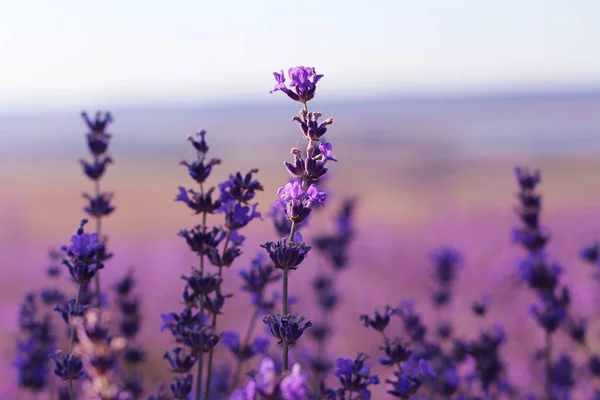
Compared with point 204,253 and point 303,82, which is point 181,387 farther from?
point 303,82

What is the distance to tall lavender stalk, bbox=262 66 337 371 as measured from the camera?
1.67m

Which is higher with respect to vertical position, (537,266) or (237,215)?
(237,215)

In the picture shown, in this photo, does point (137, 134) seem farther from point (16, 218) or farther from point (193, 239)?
A: point (193, 239)

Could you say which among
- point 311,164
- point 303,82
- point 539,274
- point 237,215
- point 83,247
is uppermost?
point 303,82

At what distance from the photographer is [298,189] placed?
1.74 meters

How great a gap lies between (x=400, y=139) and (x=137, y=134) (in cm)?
4294

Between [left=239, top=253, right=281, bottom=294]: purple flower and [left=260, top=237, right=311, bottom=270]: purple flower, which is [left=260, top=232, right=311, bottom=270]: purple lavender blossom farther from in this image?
[left=239, top=253, right=281, bottom=294]: purple flower

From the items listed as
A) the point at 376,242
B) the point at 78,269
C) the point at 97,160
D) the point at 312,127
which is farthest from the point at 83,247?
the point at 376,242

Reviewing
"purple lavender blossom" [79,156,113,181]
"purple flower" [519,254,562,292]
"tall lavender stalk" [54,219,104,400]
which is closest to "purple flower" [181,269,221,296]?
"tall lavender stalk" [54,219,104,400]

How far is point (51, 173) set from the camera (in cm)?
3881

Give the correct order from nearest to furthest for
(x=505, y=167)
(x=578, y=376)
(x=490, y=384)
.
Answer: (x=490, y=384) → (x=578, y=376) → (x=505, y=167)

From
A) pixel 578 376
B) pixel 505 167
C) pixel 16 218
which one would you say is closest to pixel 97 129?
pixel 578 376

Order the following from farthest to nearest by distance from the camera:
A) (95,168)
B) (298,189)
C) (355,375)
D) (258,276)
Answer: (95,168) < (258,276) < (355,375) < (298,189)

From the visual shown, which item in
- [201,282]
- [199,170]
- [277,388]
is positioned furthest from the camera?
[199,170]
